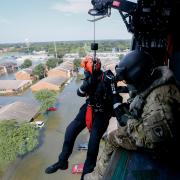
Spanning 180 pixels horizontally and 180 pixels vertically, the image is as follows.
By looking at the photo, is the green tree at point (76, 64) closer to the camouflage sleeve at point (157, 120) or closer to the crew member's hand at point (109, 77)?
the crew member's hand at point (109, 77)

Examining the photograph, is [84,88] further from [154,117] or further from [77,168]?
[77,168]

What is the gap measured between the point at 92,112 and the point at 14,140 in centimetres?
946

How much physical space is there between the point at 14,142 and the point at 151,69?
34.7ft

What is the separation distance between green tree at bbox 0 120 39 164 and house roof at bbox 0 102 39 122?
3901mm

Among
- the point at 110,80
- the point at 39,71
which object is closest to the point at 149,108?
the point at 110,80

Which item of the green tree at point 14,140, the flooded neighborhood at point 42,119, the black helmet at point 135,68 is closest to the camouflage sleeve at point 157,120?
the black helmet at point 135,68

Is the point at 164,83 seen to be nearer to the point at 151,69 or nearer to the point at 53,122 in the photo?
the point at 151,69

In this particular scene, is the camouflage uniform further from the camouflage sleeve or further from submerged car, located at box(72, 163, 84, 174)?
submerged car, located at box(72, 163, 84, 174)

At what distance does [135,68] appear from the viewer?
1.84 metres

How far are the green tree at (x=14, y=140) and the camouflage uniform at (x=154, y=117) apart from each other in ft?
33.4

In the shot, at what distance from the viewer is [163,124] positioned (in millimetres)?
1568

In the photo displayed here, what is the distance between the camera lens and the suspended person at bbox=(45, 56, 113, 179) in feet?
8.84

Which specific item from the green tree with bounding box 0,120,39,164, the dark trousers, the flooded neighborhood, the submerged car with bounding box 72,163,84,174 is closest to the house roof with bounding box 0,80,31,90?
the flooded neighborhood

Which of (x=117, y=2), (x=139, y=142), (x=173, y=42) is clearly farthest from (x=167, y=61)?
(x=139, y=142)
